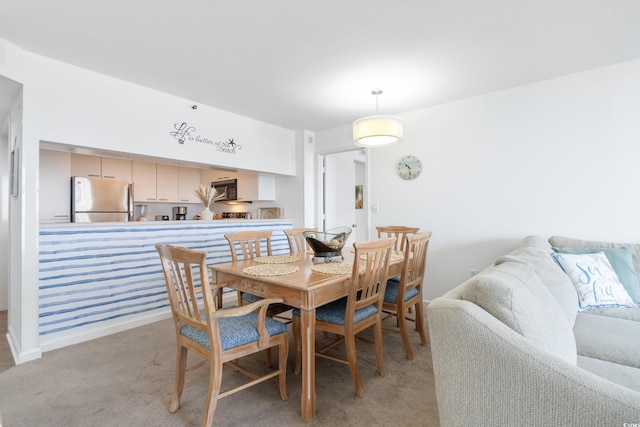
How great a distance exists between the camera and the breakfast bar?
2605 mm

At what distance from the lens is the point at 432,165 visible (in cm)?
381

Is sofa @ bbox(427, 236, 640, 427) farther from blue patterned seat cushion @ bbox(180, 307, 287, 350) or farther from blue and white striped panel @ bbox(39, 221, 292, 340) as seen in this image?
blue and white striped panel @ bbox(39, 221, 292, 340)

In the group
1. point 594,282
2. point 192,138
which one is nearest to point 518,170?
point 594,282

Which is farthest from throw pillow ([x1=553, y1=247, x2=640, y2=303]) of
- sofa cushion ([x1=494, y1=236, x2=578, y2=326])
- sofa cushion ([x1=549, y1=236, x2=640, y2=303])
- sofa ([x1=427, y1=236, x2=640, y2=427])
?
sofa ([x1=427, y1=236, x2=640, y2=427])

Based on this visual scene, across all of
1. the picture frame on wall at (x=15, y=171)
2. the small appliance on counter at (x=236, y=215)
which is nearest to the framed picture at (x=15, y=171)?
the picture frame on wall at (x=15, y=171)

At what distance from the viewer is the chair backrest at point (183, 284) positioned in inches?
57.0

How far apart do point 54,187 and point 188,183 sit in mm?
2024

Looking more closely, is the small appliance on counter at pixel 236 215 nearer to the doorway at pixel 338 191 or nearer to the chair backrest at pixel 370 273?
the doorway at pixel 338 191

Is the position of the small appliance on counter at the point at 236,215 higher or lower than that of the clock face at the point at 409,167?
lower

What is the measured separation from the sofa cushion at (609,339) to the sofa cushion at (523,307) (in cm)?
48

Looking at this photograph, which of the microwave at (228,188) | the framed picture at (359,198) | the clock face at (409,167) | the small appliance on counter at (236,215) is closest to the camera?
the clock face at (409,167)

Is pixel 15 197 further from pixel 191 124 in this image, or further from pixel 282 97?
pixel 282 97

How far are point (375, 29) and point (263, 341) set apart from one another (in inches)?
88.2

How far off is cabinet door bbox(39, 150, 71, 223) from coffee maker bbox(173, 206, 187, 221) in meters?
1.66
